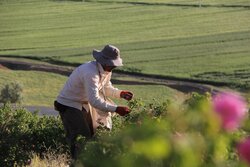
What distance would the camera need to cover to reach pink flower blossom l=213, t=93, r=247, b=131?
1.56 meters

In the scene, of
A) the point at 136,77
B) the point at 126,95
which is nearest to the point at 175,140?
the point at 126,95

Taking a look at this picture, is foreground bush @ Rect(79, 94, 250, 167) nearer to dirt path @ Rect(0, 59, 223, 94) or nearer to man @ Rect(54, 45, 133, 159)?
man @ Rect(54, 45, 133, 159)

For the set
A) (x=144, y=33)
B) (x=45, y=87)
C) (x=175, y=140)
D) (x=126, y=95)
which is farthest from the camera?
(x=144, y=33)

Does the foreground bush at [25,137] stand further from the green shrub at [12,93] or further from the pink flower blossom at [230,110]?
the green shrub at [12,93]

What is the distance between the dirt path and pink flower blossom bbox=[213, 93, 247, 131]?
104 ft

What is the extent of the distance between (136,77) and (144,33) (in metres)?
19.2

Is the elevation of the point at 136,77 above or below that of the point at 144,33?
above

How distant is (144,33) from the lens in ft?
196

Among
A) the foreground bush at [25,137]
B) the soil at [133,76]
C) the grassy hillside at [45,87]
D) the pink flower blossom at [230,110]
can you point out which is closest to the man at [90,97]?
the foreground bush at [25,137]

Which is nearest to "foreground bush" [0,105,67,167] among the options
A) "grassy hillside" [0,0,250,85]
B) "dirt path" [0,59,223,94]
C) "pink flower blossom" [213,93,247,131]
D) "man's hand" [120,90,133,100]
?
"man's hand" [120,90,133,100]

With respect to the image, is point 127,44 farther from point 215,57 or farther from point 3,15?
point 3,15

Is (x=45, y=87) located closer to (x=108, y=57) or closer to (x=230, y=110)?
(x=108, y=57)

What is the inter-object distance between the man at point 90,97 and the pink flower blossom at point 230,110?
181 inches

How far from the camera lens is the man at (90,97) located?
6.26m
